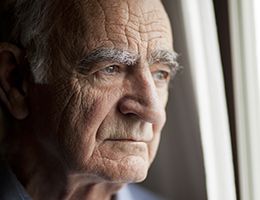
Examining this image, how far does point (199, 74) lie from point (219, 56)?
6 centimetres

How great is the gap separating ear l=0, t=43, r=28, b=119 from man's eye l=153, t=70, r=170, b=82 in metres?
0.30

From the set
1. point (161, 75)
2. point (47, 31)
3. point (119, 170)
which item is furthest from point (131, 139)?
point (47, 31)

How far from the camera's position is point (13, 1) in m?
1.11

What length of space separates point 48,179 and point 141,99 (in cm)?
30

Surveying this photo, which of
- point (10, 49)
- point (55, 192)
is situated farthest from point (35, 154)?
point (10, 49)

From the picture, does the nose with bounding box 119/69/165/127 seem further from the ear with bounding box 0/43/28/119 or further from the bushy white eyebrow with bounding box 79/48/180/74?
the ear with bounding box 0/43/28/119

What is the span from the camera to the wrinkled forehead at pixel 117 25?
3.39ft

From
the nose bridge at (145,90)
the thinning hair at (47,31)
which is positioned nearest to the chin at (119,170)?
the nose bridge at (145,90)

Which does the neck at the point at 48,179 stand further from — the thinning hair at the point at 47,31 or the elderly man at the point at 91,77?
the thinning hair at the point at 47,31

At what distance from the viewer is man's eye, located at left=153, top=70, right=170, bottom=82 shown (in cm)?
114

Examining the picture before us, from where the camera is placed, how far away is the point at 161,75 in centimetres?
115

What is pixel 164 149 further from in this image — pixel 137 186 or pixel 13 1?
pixel 13 1

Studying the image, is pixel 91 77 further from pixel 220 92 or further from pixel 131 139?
pixel 220 92

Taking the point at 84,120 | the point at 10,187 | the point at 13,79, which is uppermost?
the point at 13,79
